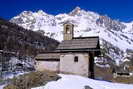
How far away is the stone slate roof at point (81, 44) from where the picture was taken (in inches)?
1498

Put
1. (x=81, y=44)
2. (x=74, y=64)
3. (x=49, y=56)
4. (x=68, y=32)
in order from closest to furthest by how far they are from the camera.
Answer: (x=74, y=64)
(x=81, y=44)
(x=49, y=56)
(x=68, y=32)

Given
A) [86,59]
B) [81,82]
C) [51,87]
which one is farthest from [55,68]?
[51,87]

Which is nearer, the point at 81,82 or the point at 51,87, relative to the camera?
the point at 51,87

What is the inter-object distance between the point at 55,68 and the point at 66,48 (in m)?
3.34

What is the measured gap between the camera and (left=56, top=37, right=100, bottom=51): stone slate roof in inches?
1498

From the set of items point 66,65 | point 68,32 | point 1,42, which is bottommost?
point 66,65

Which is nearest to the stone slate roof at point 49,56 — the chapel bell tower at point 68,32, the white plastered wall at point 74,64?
the white plastered wall at point 74,64

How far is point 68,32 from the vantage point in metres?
42.3

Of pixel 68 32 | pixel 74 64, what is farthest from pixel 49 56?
pixel 68 32

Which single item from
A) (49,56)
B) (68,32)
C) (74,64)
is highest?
(68,32)

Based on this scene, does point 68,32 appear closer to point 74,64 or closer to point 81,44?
point 81,44

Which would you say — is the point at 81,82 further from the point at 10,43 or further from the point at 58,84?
the point at 10,43

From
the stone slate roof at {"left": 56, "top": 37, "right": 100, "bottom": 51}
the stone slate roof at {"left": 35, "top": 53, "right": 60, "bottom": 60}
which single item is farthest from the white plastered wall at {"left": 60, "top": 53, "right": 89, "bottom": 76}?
the stone slate roof at {"left": 56, "top": 37, "right": 100, "bottom": 51}

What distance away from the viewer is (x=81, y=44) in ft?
127
